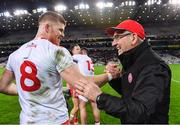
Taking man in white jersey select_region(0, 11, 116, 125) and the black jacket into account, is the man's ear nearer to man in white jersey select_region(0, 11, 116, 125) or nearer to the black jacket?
the black jacket

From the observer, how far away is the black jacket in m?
2.42

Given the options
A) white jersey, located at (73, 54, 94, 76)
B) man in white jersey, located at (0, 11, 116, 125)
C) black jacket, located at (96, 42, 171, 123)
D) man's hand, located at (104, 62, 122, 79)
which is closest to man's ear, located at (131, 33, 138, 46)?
black jacket, located at (96, 42, 171, 123)

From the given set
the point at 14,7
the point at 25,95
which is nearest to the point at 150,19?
the point at 14,7

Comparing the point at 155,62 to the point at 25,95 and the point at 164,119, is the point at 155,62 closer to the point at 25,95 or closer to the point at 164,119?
the point at 164,119

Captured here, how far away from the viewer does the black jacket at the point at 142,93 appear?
7.95 feet

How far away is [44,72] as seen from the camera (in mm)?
3168

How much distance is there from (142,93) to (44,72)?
1135 mm

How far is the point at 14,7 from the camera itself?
60500mm

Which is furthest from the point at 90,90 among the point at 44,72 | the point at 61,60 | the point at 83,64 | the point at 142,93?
the point at 83,64

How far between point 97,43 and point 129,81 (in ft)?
231

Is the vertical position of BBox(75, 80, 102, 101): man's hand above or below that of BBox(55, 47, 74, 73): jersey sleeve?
below

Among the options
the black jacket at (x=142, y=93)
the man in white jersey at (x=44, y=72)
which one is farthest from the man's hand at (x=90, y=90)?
the man in white jersey at (x=44, y=72)

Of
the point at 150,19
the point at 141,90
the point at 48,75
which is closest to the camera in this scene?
the point at 141,90

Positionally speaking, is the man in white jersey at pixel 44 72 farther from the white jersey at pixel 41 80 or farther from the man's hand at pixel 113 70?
the man's hand at pixel 113 70
